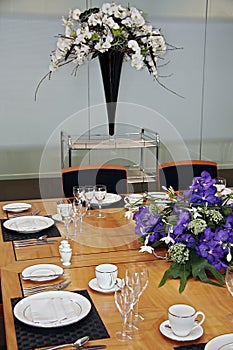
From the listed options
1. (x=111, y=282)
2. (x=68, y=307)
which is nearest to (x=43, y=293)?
(x=68, y=307)

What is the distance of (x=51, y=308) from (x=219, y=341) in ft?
1.84

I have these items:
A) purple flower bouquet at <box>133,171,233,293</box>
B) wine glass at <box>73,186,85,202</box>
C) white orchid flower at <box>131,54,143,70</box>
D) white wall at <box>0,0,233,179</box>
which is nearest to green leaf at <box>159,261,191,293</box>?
purple flower bouquet at <box>133,171,233,293</box>

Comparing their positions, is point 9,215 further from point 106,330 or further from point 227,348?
point 227,348

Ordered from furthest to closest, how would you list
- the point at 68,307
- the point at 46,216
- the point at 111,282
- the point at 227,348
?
1. the point at 46,216
2. the point at 111,282
3. the point at 68,307
4. the point at 227,348

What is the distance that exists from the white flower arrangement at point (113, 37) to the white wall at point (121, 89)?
10.9 ft

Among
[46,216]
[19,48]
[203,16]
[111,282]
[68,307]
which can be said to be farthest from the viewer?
[203,16]

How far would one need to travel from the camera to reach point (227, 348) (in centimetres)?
150

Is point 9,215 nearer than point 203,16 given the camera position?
Yes

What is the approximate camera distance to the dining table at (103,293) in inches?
61.8

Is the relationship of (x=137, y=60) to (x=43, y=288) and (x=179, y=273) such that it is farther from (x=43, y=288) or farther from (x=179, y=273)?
(x=43, y=288)

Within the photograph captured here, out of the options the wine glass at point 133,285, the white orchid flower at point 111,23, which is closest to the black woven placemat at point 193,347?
the wine glass at point 133,285

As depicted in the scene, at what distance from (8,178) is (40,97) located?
987 mm

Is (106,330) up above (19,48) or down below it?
below

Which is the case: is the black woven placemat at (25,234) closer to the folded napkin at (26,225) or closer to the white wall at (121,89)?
the folded napkin at (26,225)
